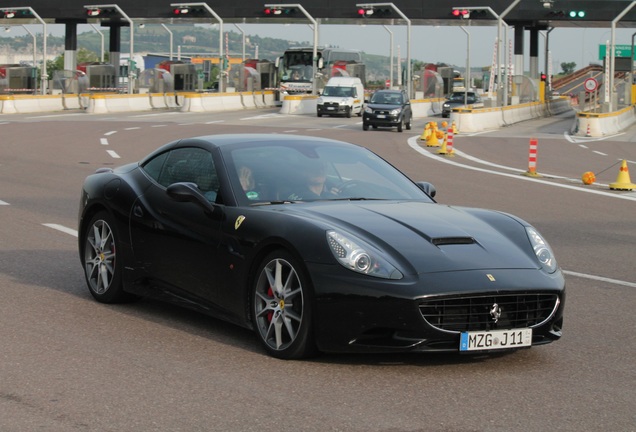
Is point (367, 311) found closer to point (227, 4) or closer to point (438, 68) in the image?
point (227, 4)

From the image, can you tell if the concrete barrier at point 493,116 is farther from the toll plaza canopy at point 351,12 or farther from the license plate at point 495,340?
the license plate at point 495,340

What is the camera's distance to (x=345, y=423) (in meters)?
5.57

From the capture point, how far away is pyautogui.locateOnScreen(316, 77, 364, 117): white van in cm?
6150

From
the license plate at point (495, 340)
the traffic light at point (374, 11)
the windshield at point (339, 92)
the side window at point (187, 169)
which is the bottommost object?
the license plate at point (495, 340)

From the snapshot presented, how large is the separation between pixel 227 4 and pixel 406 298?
7448 cm

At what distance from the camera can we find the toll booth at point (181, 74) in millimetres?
77375

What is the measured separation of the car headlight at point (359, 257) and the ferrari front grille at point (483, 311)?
0.29 meters

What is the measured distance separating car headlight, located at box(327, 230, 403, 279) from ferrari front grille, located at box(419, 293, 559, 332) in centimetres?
29

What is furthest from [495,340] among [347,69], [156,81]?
[347,69]

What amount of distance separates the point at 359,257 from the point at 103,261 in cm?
287

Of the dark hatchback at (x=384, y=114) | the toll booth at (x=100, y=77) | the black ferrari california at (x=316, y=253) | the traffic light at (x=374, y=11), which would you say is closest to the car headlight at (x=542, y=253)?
the black ferrari california at (x=316, y=253)

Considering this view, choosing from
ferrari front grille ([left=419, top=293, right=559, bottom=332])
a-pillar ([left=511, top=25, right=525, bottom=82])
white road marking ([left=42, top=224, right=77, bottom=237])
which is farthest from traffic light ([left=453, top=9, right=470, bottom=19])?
ferrari front grille ([left=419, top=293, right=559, bottom=332])

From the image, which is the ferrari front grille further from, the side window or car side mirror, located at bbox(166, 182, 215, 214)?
the side window

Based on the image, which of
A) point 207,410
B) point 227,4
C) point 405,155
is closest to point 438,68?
point 227,4
